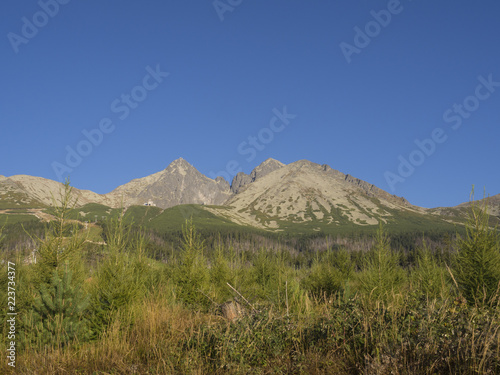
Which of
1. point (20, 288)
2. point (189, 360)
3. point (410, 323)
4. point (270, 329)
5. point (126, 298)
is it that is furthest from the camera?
point (20, 288)

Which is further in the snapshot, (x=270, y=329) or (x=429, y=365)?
(x=270, y=329)

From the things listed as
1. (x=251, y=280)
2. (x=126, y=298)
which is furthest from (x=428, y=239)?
(x=126, y=298)

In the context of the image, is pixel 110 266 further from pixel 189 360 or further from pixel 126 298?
pixel 189 360

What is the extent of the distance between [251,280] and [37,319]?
A: 1685 cm

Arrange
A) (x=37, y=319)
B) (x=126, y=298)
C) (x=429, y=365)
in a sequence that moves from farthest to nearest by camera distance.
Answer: (x=126, y=298) → (x=37, y=319) → (x=429, y=365)

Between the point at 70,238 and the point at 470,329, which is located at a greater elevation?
the point at 70,238

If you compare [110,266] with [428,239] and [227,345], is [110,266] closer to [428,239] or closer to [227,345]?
[227,345]

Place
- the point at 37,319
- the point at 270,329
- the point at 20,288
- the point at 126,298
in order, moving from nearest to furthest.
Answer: the point at 270,329, the point at 37,319, the point at 126,298, the point at 20,288

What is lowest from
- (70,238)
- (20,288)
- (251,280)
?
(251,280)

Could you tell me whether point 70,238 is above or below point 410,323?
above

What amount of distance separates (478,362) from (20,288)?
11.5m

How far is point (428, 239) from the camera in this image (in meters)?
182

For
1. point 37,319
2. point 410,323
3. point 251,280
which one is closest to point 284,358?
point 410,323

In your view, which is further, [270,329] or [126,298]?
[126,298]
